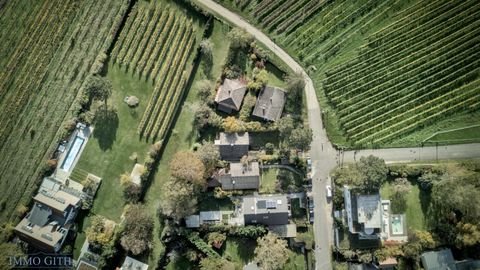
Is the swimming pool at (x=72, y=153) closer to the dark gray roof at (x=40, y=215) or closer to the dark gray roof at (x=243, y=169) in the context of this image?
the dark gray roof at (x=40, y=215)

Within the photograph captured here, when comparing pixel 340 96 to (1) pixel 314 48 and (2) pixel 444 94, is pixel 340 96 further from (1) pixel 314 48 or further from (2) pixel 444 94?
(2) pixel 444 94

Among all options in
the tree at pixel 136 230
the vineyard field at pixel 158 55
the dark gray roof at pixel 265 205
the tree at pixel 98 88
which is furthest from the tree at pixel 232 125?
the tree at pixel 98 88

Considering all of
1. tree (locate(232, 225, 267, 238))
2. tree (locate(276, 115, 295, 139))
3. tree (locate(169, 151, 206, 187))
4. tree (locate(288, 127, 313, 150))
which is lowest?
tree (locate(232, 225, 267, 238))

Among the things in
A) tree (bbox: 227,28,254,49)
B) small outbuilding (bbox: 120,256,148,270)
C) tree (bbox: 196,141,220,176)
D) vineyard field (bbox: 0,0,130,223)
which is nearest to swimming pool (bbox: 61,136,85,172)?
vineyard field (bbox: 0,0,130,223)

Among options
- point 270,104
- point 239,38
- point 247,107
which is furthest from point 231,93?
point 239,38

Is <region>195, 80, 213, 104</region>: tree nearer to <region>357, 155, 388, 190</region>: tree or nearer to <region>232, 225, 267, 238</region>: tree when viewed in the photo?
<region>232, 225, 267, 238</region>: tree

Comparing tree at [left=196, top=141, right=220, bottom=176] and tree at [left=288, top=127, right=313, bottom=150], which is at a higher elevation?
tree at [left=288, top=127, right=313, bottom=150]

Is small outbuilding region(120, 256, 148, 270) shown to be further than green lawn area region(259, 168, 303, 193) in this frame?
No
